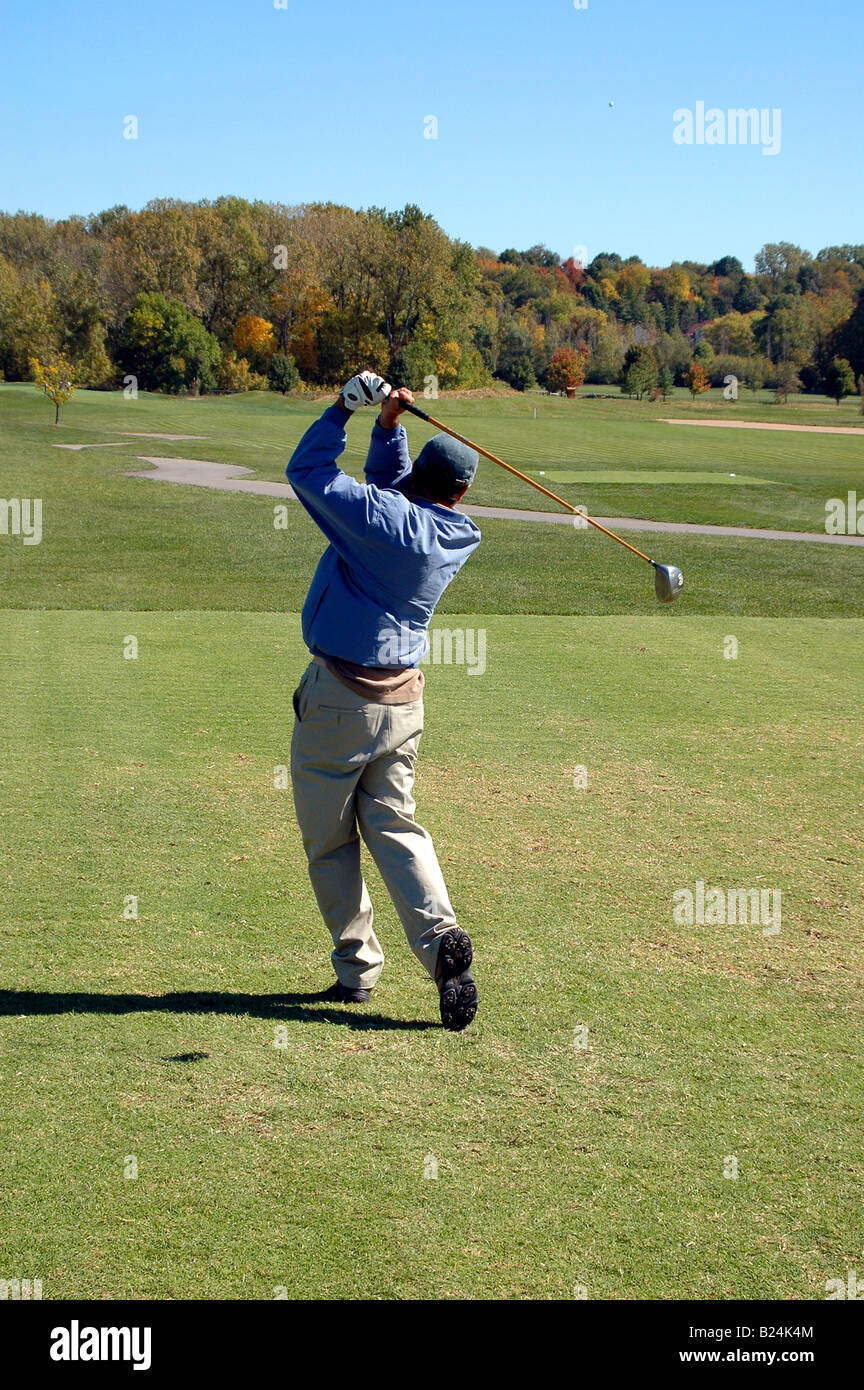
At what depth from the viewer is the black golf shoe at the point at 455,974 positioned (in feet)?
15.2

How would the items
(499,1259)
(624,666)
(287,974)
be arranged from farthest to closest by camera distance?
1. (624,666)
2. (287,974)
3. (499,1259)

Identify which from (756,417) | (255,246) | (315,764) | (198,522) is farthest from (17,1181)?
(255,246)

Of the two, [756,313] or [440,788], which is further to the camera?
[756,313]

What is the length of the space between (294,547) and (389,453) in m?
15.7

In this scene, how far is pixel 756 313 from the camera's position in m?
125

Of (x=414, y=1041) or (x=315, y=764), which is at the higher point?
Answer: (x=315, y=764)

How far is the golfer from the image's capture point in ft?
15.0

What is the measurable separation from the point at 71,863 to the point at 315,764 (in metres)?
2.17

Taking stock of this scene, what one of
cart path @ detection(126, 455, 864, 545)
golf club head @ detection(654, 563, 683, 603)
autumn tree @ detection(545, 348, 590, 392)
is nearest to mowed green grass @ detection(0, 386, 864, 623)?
cart path @ detection(126, 455, 864, 545)

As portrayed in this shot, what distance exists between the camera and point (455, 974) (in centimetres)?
464

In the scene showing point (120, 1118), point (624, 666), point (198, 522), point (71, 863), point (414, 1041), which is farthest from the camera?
point (198, 522)

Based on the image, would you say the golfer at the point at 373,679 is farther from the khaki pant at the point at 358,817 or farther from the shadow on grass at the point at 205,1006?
the shadow on grass at the point at 205,1006

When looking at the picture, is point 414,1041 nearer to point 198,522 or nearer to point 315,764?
point 315,764

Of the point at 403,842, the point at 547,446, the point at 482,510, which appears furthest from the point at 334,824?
the point at 547,446
